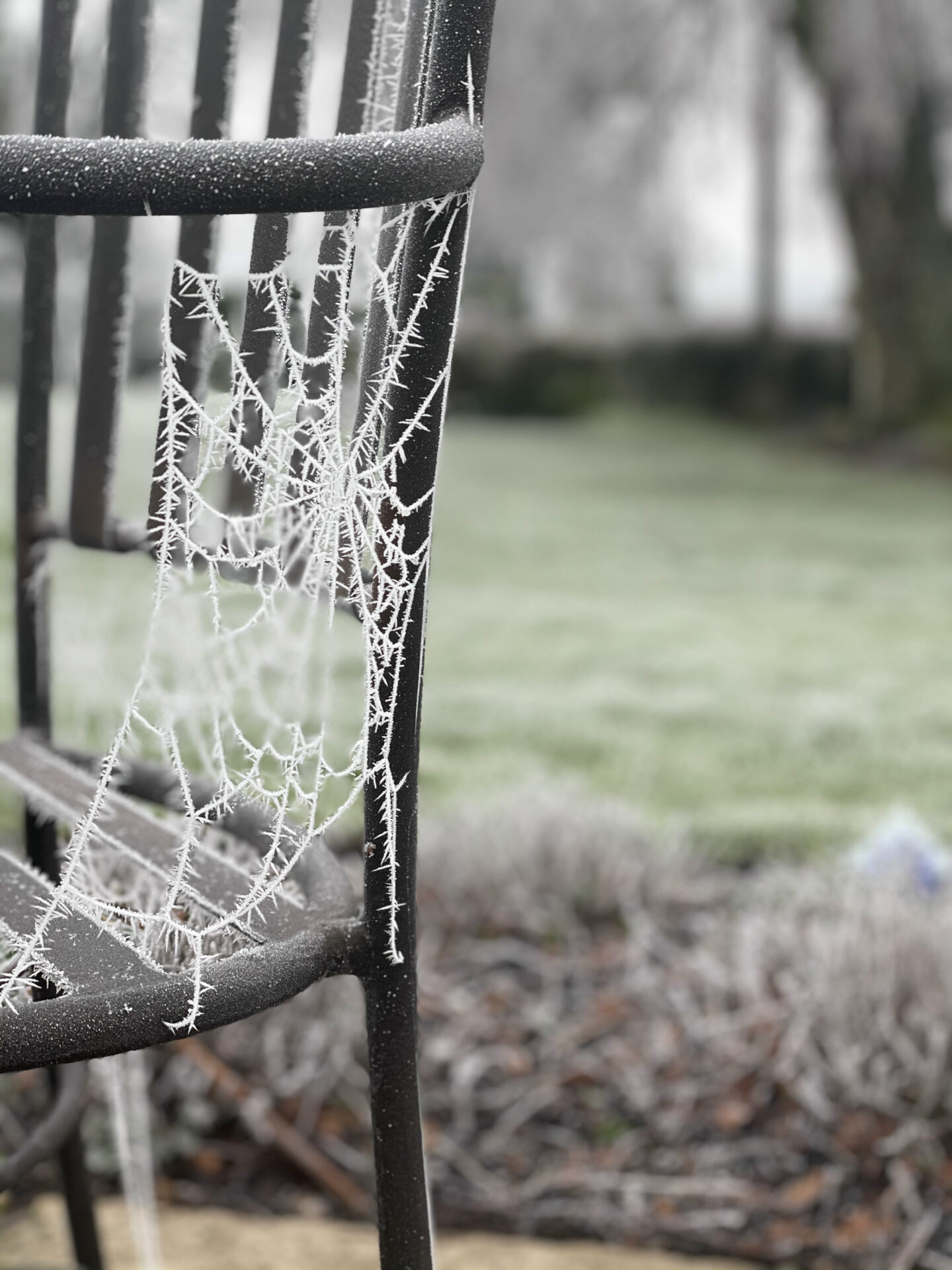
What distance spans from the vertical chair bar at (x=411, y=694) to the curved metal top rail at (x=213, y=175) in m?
0.05

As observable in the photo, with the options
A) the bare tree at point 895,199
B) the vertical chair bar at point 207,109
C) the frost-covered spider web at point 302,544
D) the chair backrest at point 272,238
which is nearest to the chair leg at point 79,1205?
the chair backrest at point 272,238

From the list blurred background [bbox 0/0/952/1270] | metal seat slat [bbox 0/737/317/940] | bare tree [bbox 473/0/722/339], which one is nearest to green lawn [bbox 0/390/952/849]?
blurred background [bbox 0/0/952/1270]

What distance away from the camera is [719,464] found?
7.93 meters

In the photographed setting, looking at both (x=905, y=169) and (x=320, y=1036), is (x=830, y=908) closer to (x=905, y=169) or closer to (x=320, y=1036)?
(x=320, y=1036)

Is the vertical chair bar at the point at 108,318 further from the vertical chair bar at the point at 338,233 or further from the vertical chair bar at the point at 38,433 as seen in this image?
the vertical chair bar at the point at 338,233

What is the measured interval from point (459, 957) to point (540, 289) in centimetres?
1487

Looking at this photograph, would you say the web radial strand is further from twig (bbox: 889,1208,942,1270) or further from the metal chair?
twig (bbox: 889,1208,942,1270)

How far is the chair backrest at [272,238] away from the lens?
45cm

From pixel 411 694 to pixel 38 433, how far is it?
0.46 metres

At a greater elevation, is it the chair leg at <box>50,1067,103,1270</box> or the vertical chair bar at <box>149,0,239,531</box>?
the vertical chair bar at <box>149,0,239,531</box>

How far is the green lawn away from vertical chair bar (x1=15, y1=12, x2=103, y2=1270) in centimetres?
5

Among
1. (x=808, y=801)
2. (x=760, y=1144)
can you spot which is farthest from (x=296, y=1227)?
(x=808, y=801)

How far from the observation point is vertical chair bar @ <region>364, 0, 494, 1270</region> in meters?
0.52

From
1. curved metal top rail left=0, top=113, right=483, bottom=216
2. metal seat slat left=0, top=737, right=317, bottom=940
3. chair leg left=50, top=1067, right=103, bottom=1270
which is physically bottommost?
chair leg left=50, top=1067, right=103, bottom=1270
